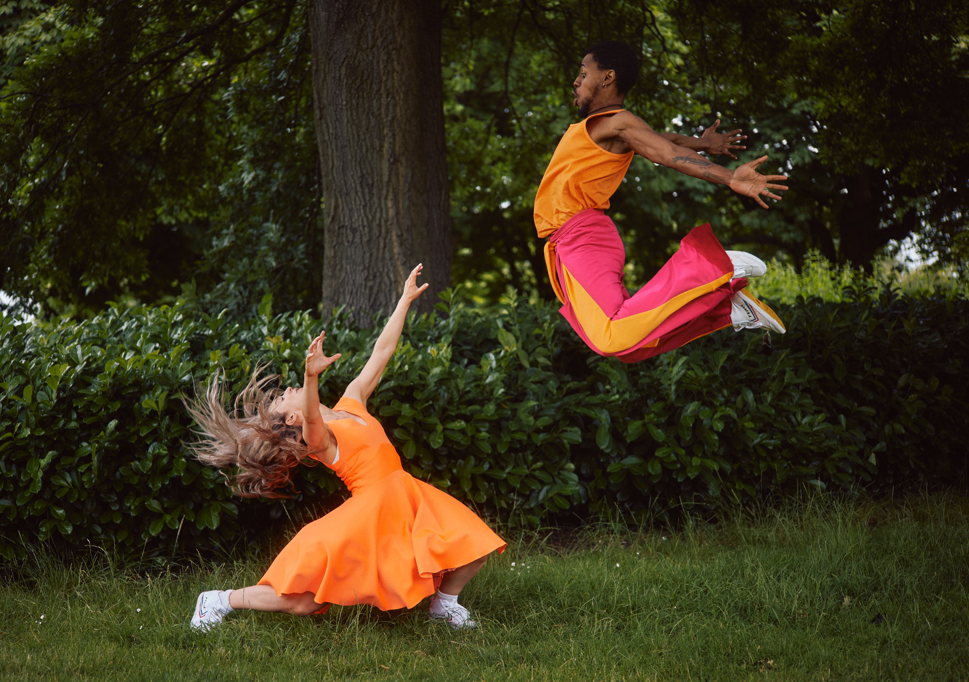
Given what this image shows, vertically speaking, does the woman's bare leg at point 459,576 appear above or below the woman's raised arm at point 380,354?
below

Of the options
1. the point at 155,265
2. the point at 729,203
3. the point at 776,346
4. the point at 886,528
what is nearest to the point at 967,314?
the point at 776,346

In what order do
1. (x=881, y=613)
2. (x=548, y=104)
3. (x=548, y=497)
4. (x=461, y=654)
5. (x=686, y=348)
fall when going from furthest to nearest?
(x=548, y=104), (x=686, y=348), (x=548, y=497), (x=881, y=613), (x=461, y=654)

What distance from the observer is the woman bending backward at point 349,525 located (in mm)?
3498

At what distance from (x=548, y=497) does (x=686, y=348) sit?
5.23 ft

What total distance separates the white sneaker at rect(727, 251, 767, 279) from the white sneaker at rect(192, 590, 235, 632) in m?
2.91

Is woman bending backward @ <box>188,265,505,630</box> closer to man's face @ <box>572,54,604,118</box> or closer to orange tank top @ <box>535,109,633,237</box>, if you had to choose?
orange tank top @ <box>535,109,633,237</box>

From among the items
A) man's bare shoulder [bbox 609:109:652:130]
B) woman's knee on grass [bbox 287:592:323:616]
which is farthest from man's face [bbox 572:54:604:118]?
woman's knee on grass [bbox 287:592:323:616]

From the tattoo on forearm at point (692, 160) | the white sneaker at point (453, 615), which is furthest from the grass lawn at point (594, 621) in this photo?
the tattoo on forearm at point (692, 160)

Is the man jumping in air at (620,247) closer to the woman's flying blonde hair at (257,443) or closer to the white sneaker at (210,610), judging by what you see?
the woman's flying blonde hair at (257,443)

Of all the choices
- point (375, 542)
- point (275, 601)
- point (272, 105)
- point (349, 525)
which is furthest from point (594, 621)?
point (272, 105)

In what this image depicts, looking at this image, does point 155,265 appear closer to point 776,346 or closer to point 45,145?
point 45,145

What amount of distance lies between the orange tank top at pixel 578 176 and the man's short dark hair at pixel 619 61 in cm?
23

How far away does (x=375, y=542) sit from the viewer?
3.55 metres

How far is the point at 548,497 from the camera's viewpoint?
4.95 meters
